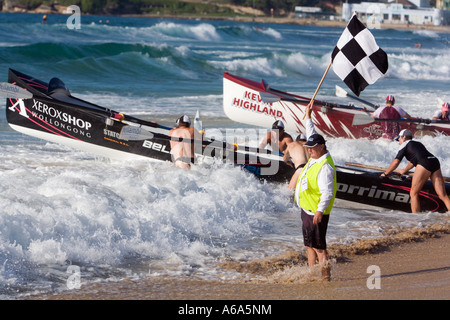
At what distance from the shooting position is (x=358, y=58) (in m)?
8.93

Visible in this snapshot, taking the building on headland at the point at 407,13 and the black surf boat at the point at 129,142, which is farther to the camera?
the building on headland at the point at 407,13

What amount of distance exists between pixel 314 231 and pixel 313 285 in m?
0.48

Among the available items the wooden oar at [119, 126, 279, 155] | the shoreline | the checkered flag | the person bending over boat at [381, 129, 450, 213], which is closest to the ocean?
the person bending over boat at [381, 129, 450, 213]

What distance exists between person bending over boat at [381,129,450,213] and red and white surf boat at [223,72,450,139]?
4.75 metres

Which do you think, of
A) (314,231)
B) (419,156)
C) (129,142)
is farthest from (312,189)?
(129,142)

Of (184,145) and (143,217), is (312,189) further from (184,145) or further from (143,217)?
(184,145)

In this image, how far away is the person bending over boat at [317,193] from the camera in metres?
6.68

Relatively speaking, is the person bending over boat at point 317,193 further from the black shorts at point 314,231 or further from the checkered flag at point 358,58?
the checkered flag at point 358,58

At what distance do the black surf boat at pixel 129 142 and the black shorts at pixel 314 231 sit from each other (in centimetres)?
384

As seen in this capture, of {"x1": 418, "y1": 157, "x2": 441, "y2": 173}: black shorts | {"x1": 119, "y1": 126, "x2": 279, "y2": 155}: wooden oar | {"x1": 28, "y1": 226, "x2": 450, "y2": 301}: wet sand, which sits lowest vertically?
{"x1": 28, "y1": 226, "x2": 450, "y2": 301}: wet sand

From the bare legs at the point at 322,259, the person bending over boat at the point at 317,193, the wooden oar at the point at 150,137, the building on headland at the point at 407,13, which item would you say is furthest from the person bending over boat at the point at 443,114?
the building on headland at the point at 407,13

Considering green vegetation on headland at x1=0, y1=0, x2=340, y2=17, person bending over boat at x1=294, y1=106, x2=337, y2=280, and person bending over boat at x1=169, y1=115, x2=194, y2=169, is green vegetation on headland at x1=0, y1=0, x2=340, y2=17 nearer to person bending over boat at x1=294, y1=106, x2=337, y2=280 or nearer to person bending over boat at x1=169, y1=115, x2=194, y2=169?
person bending over boat at x1=169, y1=115, x2=194, y2=169

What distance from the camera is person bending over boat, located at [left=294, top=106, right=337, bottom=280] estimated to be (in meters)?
6.68
